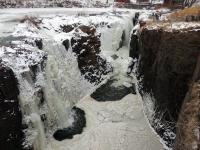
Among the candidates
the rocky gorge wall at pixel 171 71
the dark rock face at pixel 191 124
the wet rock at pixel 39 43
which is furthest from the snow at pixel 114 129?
the dark rock face at pixel 191 124

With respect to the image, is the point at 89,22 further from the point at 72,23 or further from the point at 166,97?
the point at 166,97

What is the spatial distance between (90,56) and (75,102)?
2760 mm

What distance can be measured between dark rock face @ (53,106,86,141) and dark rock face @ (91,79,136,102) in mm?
1505

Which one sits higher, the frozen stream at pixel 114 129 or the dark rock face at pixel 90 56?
the dark rock face at pixel 90 56

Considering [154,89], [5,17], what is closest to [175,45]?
[154,89]

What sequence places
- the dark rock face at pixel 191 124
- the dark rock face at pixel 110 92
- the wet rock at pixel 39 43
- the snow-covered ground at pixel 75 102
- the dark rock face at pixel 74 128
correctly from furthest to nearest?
the dark rock face at pixel 110 92 → the wet rock at pixel 39 43 → the dark rock face at pixel 74 128 → the snow-covered ground at pixel 75 102 → the dark rock face at pixel 191 124

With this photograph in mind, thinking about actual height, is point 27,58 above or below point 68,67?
above

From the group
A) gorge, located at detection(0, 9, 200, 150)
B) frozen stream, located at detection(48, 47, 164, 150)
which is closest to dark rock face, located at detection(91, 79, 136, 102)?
gorge, located at detection(0, 9, 200, 150)

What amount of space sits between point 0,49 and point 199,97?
6659 millimetres

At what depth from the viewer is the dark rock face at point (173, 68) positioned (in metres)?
8.87

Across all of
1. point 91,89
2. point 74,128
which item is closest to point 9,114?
point 74,128

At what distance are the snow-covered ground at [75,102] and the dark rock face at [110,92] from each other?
295 millimetres

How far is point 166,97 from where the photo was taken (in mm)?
9508

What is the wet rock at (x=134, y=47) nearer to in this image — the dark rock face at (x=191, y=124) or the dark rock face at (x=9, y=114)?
the dark rock face at (x=9, y=114)
